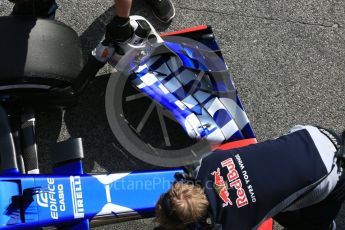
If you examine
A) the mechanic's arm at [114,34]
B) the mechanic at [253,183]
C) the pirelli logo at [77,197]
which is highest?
the mechanic's arm at [114,34]

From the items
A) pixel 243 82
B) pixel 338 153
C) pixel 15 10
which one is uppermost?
pixel 15 10

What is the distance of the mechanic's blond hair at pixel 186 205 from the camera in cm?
153

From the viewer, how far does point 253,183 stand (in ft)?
5.45

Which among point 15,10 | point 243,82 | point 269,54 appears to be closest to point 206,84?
point 243,82

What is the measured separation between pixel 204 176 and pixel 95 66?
3.10 feet

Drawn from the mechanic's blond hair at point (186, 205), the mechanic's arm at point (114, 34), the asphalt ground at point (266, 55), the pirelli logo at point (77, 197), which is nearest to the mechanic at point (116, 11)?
the mechanic's arm at point (114, 34)

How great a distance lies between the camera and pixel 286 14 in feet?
9.52

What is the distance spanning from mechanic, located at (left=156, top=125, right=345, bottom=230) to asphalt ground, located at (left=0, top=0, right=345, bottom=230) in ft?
2.89

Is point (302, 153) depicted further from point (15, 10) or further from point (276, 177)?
point (15, 10)

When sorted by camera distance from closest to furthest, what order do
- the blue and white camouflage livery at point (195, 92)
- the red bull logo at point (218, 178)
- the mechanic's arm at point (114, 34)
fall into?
the red bull logo at point (218, 178)
the mechanic's arm at point (114, 34)
the blue and white camouflage livery at point (195, 92)

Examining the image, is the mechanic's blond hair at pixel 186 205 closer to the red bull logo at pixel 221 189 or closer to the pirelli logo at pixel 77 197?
the red bull logo at pixel 221 189

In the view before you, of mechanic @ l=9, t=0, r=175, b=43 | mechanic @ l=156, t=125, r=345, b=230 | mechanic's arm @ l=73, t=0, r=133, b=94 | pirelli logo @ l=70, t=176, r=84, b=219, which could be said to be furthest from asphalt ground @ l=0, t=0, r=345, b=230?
mechanic @ l=156, t=125, r=345, b=230

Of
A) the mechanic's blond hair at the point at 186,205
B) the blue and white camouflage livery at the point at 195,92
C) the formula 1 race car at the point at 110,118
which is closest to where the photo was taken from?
the mechanic's blond hair at the point at 186,205

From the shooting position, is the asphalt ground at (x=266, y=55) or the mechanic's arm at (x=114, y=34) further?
the asphalt ground at (x=266, y=55)
